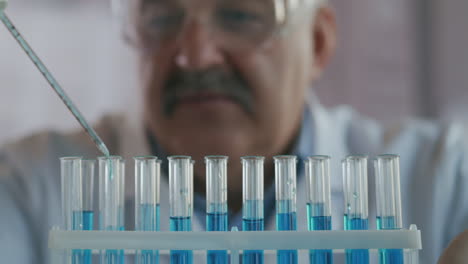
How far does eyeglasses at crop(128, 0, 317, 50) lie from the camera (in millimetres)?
954

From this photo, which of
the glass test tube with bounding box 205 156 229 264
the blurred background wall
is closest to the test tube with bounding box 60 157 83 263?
the glass test tube with bounding box 205 156 229 264

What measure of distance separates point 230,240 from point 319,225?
0.09m

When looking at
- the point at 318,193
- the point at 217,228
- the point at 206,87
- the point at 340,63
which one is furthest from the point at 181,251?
the point at 340,63

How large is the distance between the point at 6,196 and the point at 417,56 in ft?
4.03

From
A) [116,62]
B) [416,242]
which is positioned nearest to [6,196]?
[116,62]

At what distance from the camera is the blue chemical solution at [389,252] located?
21.3 inches

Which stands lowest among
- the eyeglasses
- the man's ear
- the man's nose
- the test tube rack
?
the test tube rack

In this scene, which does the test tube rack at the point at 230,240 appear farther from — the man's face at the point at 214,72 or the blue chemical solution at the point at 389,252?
the man's face at the point at 214,72

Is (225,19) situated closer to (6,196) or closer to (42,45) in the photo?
(6,196)

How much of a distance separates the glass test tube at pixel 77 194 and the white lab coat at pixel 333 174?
400 millimetres

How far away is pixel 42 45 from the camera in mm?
1660

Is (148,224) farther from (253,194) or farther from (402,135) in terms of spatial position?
(402,135)

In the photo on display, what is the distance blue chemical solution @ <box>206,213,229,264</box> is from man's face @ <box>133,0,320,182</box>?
43 centimetres

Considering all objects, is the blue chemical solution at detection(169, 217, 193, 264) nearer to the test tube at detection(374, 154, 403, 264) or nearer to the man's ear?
the test tube at detection(374, 154, 403, 264)
